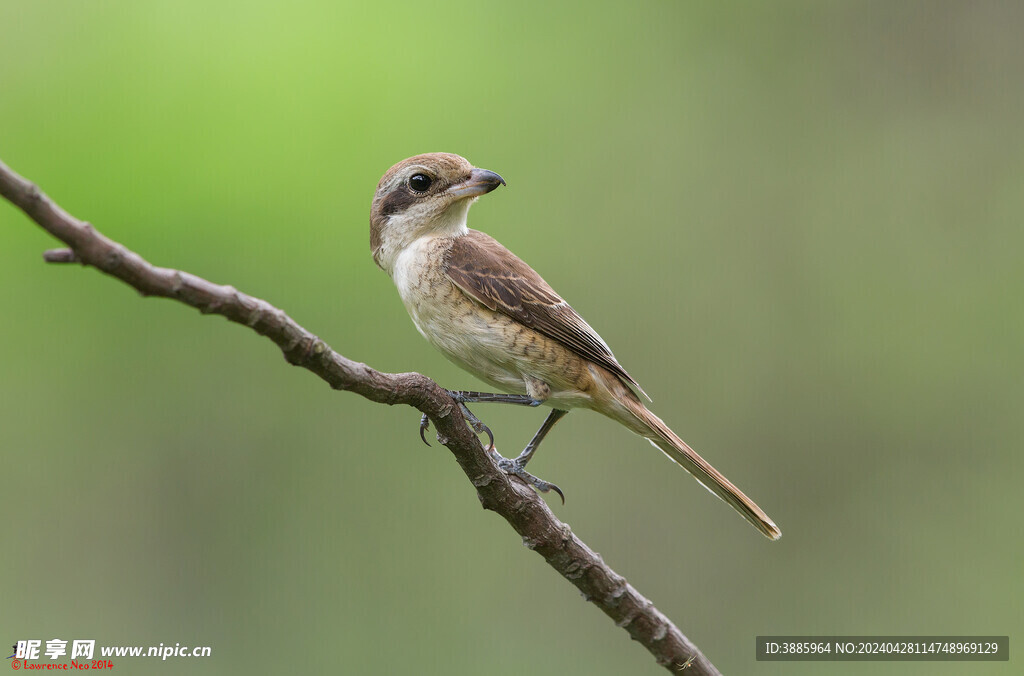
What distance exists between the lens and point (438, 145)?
24.8 feet

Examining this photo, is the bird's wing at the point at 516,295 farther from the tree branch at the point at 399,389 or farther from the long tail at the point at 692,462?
the tree branch at the point at 399,389

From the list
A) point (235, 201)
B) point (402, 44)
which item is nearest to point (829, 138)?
point (402, 44)

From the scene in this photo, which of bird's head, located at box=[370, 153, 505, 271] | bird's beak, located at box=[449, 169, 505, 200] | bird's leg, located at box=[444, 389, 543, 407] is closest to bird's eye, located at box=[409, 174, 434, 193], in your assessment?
bird's head, located at box=[370, 153, 505, 271]

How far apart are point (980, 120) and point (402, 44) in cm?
678

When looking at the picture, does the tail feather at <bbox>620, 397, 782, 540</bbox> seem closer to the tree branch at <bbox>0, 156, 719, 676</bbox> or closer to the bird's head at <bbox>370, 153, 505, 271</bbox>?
the tree branch at <bbox>0, 156, 719, 676</bbox>

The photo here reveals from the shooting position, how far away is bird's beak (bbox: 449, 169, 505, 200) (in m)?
4.59

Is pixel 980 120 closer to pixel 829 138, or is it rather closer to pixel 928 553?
pixel 829 138

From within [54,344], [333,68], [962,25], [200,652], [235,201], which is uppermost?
[962,25]

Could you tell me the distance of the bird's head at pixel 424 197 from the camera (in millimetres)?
4691

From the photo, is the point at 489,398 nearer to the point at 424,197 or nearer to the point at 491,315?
the point at 491,315

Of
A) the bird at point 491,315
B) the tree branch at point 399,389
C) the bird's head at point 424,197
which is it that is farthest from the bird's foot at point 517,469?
the bird's head at point 424,197

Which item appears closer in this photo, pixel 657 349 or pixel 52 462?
pixel 52 462

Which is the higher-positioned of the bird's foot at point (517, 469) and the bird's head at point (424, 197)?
the bird's head at point (424, 197)

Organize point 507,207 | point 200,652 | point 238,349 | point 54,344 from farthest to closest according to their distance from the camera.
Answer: point 507,207 < point 238,349 < point 54,344 < point 200,652
